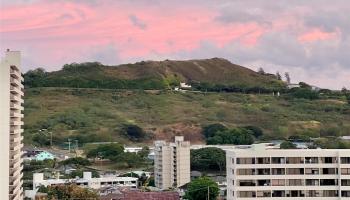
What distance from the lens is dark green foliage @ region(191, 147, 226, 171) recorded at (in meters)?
99.9

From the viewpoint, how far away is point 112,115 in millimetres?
147625

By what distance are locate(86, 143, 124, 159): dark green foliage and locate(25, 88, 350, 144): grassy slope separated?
60.8ft

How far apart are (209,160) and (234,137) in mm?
24268

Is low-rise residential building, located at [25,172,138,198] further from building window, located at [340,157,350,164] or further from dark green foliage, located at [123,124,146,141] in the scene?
dark green foliage, located at [123,124,146,141]

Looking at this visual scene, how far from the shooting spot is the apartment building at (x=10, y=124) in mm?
41312

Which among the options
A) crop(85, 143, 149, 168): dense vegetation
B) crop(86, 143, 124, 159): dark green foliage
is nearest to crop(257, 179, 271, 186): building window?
crop(85, 143, 149, 168): dense vegetation

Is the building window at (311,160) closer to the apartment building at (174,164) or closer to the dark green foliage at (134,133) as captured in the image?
the apartment building at (174,164)

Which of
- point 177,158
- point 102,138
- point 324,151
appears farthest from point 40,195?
point 102,138

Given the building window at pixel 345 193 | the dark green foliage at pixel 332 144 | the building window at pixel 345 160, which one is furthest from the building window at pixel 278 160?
the dark green foliage at pixel 332 144

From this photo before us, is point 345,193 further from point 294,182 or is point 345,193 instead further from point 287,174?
point 287,174

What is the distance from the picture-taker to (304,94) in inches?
6678

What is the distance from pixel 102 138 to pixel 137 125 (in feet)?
41.8

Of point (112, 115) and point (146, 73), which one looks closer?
point (112, 115)

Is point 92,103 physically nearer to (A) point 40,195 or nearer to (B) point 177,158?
(B) point 177,158
